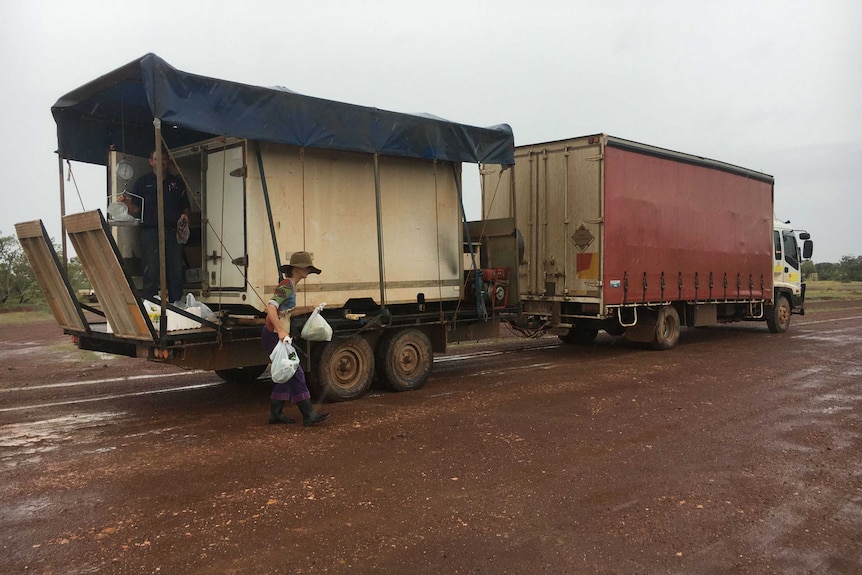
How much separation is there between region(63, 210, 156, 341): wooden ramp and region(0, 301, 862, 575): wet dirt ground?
1.08m

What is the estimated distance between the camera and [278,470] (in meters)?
5.45

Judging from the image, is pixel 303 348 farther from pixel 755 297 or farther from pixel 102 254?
pixel 755 297

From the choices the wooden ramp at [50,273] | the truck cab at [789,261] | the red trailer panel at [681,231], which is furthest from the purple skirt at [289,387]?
the truck cab at [789,261]

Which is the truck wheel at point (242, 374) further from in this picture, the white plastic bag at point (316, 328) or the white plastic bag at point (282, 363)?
the white plastic bag at point (282, 363)

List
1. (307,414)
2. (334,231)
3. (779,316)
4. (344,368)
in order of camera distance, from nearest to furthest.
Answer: (307,414) → (334,231) → (344,368) → (779,316)

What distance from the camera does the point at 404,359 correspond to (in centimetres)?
907

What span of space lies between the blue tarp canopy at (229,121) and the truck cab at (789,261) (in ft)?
34.3

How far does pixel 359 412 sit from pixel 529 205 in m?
6.51

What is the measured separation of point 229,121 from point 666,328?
32.5 ft

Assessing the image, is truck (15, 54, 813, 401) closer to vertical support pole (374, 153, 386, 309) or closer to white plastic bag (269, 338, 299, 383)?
vertical support pole (374, 153, 386, 309)

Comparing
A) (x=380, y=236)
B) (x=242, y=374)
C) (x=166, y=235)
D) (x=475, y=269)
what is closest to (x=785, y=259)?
(x=475, y=269)

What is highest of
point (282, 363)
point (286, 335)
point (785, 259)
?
point (785, 259)

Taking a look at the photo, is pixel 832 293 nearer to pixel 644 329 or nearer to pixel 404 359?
pixel 644 329

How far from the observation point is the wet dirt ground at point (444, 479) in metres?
3.96
